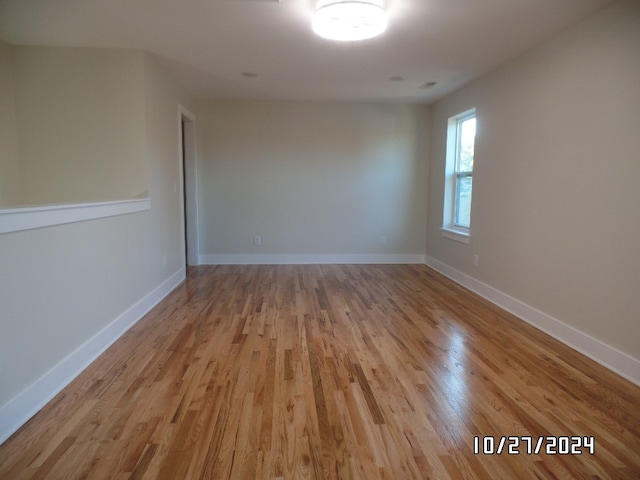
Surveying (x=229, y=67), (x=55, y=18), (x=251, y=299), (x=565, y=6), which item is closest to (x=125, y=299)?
(x=251, y=299)

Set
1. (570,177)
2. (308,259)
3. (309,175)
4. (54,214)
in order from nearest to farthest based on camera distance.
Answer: (54,214), (570,177), (309,175), (308,259)

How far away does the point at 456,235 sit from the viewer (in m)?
4.94

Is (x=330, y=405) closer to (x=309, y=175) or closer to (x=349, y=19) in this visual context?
(x=349, y=19)

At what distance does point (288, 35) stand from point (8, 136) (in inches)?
101

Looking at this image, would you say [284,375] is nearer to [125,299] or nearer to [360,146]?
[125,299]

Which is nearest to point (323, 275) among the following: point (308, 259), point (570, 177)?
point (308, 259)

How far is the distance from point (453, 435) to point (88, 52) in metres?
4.01

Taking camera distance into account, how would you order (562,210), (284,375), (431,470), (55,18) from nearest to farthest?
(431,470), (284,375), (55,18), (562,210)

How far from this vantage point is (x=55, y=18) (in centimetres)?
284

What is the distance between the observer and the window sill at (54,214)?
6.04ft

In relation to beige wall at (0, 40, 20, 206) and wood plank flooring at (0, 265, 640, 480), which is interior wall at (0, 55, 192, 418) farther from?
beige wall at (0, 40, 20, 206)

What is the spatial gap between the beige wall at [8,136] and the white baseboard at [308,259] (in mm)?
2722

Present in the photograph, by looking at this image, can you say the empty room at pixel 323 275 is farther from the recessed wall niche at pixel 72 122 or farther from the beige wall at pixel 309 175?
the beige wall at pixel 309 175

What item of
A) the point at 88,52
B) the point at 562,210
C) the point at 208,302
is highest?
the point at 88,52
